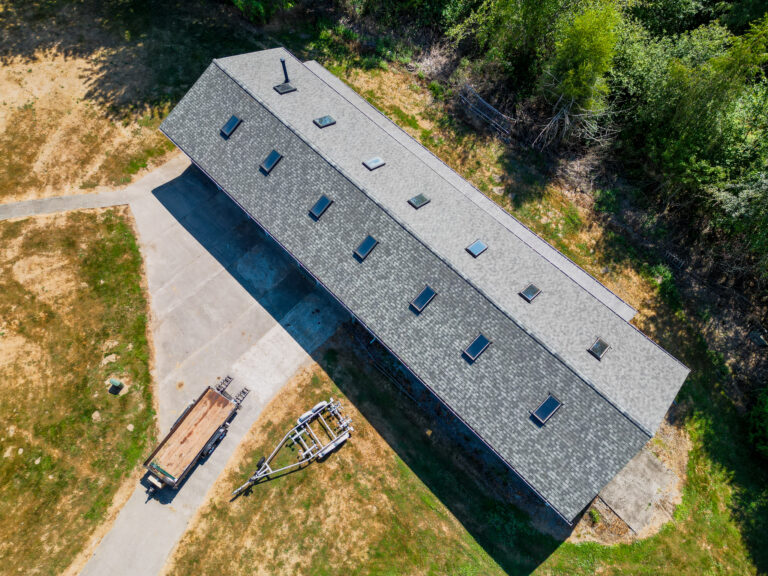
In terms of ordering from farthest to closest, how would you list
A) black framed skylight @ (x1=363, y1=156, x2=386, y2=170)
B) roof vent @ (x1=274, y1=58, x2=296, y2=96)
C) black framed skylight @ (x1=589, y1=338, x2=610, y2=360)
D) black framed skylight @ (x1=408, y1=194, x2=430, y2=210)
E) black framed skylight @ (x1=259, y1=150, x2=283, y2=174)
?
1. roof vent @ (x1=274, y1=58, x2=296, y2=96)
2. black framed skylight @ (x1=259, y1=150, x2=283, y2=174)
3. black framed skylight @ (x1=363, y1=156, x2=386, y2=170)
4. black framed skylight @ (x1=408, y1=194, x2=430, y2=210)
5. black framed skylight @ (x1=589, y1=338, x2=610, y2=360)

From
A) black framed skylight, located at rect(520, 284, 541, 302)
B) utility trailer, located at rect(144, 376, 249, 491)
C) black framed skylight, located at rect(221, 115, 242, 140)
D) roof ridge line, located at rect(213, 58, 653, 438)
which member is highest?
black framed skylight, located at rect(520, 284, 541, 302)

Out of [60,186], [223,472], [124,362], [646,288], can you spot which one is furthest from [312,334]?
[646,288]

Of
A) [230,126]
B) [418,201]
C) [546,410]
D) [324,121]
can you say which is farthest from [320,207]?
[546,410]

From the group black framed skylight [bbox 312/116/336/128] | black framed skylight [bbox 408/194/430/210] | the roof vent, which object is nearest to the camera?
black framed skylight [bbox 408/194/430/210]

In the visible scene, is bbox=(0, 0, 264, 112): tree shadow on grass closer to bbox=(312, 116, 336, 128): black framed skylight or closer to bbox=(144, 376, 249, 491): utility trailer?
bbox=(312, 116, 336, 128): black framed skylight

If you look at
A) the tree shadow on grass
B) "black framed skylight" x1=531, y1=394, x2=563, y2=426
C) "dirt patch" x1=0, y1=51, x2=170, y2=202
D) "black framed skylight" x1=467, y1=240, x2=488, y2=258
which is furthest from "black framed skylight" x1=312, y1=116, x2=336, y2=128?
"black framed skylight" x1=531, y1=394, x2=563, y2=426

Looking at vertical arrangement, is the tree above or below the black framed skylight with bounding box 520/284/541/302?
above

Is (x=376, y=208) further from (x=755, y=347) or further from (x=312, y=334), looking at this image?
(x=755, y=347)
